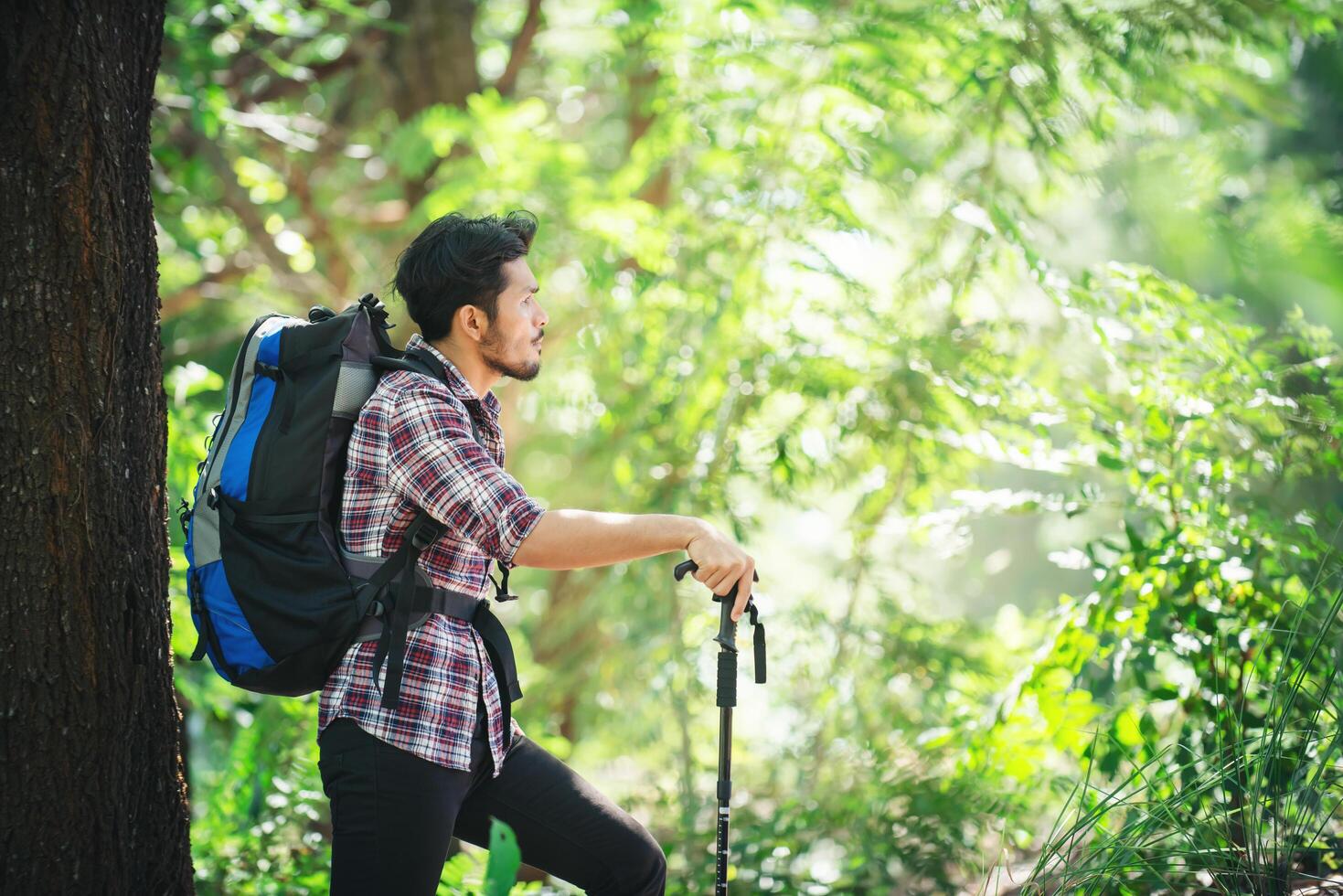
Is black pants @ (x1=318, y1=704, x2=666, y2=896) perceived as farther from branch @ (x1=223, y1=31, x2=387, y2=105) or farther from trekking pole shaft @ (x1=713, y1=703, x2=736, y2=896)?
branch @ (x1=223, y1=31, x2=387, y2=105)

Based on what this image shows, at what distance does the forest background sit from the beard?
153 cm

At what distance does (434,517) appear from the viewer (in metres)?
1.97

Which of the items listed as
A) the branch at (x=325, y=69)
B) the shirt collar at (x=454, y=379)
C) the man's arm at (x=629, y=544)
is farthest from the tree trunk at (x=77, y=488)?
the branch at (x=325, y=69)

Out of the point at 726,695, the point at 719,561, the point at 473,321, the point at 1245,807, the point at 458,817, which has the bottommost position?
the point at 1245,807

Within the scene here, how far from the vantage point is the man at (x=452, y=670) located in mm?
1950

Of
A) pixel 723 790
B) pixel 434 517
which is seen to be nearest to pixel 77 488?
pixel 434 517

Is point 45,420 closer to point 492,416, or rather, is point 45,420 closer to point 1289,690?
point 492,416

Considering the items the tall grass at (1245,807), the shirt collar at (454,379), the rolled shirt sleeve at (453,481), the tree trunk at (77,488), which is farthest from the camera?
the tall grass at (1245,807)

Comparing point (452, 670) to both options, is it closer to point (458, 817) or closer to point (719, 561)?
point (458, 817)

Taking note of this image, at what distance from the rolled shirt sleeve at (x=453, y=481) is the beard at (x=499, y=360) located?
292 millimetres

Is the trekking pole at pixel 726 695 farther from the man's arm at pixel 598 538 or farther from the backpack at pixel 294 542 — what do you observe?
the backpack at pixel 294 542

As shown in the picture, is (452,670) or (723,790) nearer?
(452,670)

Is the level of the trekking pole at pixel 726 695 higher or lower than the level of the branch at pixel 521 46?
lower

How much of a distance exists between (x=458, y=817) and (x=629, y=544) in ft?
2.45
